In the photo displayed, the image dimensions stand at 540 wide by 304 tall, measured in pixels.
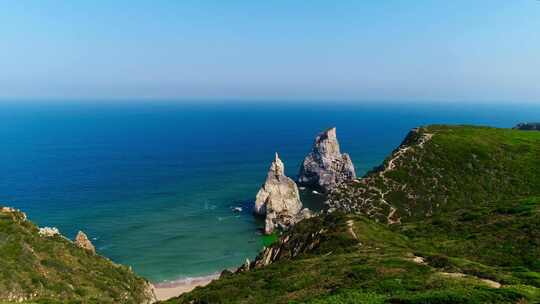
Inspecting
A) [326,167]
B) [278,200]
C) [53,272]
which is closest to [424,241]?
[53,272]

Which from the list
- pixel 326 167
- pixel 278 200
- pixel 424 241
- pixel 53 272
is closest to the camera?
pixel 53 272

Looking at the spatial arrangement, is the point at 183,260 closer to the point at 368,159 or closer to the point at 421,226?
the point at 421,226

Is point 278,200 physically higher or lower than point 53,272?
lower

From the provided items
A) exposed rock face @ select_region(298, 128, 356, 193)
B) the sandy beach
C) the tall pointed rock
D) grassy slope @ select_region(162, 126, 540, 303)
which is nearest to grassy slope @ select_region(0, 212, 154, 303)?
grassy slope @ select_region(162, 126, 540, 303)

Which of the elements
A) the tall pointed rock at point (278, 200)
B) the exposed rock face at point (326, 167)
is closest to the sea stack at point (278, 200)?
the tall pointed rock at point (278, 200)

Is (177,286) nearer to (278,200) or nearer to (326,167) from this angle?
(278,200)

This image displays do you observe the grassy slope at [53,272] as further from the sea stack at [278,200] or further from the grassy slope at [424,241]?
the sea stack at [278,200]

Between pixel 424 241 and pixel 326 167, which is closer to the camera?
pixel 424 241

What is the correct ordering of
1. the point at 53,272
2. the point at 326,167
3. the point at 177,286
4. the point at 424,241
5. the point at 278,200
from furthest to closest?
the point at 326,167 < the point at 278,200 < the point at 177,286 < the point at 424,241 < the point at 53,272
